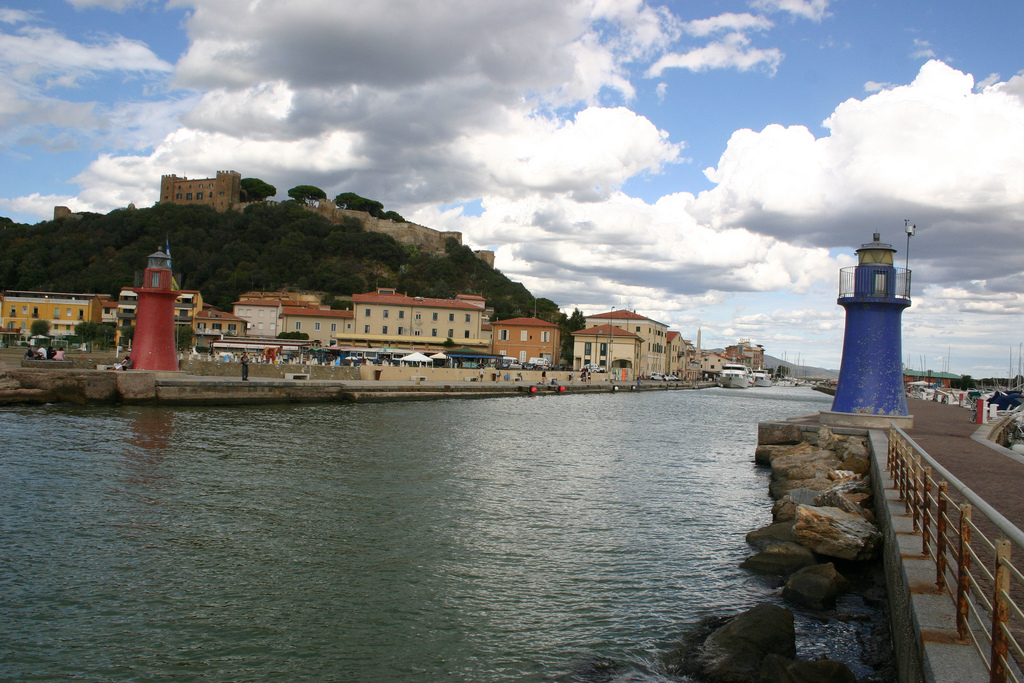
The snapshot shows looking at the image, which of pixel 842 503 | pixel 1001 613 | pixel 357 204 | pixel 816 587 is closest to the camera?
pixel 1001 613

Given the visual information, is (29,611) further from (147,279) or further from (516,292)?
(516,292)

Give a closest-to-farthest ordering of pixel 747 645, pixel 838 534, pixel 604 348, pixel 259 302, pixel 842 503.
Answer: pixel 747 645 → pixel 838 534 → pixel 842 503 → pixel 604 348 → pixel 259 302

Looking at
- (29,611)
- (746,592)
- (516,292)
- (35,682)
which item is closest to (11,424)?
(29,611)

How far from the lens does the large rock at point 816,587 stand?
8.46m

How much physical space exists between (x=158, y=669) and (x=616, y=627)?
489 cm

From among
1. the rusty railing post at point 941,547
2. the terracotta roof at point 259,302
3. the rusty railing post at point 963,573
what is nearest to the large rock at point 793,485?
the rusty railing post at point 941,547

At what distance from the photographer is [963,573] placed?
4.32 metres

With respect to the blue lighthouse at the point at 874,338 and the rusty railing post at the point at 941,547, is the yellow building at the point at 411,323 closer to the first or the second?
the blue lighthouse at the point at 874,338

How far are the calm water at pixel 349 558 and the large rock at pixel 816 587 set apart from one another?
485mm

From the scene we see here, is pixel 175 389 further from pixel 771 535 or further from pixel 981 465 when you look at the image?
pixel 981 465

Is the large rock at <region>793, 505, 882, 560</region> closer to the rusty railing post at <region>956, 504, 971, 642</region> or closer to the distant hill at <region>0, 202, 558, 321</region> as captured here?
the rusty railing post at <region>956, 504, 971, 642</region>

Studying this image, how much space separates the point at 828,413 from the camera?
1822 cm

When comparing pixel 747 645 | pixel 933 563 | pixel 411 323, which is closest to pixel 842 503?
pixel 747 645

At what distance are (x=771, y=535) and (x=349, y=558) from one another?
6.84 metres
